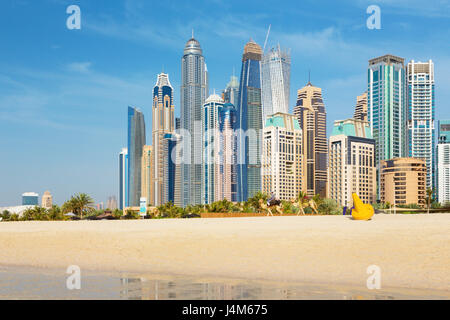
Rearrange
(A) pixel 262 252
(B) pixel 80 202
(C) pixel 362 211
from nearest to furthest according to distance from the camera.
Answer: (A) pixel 262 252, (C) pixel 362 211, (B) pixel 80 202

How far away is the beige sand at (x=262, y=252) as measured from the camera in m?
23.8

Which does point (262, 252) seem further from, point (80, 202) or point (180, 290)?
point (80, 202)

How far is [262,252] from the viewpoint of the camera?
2972cm

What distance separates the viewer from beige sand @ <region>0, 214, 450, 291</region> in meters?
23.8

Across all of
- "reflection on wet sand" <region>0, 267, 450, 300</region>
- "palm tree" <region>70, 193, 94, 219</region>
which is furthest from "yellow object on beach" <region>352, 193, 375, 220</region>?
"palm tree" <region>70, 193, 94, 219</region>

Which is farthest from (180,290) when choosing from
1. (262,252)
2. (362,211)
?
(362,211)

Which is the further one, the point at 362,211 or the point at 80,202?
the point at 80,202

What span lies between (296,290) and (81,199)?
80949 millimetres

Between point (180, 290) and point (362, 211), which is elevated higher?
point (362, 211)

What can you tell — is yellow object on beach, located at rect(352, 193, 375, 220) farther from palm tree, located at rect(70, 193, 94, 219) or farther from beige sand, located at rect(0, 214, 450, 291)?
palm tree, located at rect(70, 193, 94, 219)

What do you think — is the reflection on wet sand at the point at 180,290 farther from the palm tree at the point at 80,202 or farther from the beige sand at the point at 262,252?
the palm tree at the point at 80,202

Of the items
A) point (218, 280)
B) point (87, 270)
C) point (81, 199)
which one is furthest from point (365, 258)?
point (81, 199)
